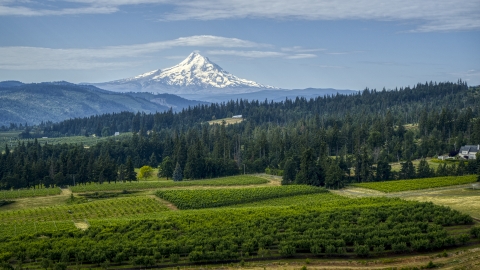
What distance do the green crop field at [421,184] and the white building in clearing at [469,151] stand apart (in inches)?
786

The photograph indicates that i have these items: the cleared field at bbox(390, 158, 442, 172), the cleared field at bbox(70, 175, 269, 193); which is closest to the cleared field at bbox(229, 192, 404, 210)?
the cleared field at bbox(70, 175, 269, 193)

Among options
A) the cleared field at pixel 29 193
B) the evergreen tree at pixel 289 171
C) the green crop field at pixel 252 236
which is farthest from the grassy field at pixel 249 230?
the evergreen tree at pixel 289 171

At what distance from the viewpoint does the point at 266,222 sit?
5703 centimetres

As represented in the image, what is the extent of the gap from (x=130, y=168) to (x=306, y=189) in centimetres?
3953

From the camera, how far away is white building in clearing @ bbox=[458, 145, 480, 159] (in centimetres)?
10691

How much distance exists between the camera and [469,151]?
354ft

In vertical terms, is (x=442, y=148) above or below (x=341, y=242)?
above

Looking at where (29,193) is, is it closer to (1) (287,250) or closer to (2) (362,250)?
(1) (287,250)

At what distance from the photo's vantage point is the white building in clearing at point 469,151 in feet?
351

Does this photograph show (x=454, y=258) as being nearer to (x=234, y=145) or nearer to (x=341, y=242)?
(x=341, y=242)

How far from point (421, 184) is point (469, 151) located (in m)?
31.3

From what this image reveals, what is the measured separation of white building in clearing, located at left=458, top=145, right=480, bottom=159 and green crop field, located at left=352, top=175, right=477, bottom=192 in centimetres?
1997

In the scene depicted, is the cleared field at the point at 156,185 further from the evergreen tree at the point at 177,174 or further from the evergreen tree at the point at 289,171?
the evergreen tree at the point at 177,174

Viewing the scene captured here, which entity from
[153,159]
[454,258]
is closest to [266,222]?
Answer: [454,258]
